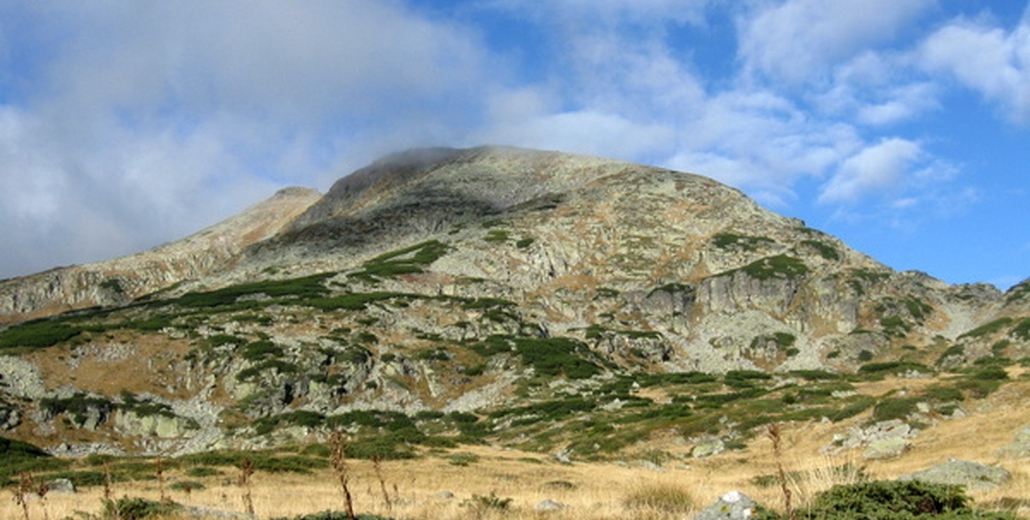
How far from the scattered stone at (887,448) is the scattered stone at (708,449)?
44.0 ft

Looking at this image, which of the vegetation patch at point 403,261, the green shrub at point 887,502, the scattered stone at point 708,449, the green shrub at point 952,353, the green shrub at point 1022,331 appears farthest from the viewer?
the vegetation patch at point 403,261

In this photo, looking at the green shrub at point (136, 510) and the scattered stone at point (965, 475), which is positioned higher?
the green shrub at point (136, 510)

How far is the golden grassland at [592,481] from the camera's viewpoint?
13.8 m

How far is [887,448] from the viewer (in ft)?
106

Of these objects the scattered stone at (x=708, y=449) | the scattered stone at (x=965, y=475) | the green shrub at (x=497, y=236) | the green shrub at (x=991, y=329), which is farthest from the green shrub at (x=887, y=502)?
the green shrub at (x=497, y=236)

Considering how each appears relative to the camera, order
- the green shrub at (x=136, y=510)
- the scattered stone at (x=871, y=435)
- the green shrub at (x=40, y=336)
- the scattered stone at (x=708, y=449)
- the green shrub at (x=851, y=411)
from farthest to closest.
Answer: the green shrub at (x=40, y=336) < the green shrub at (x=851, y=411) < the scattered stone at (x=708, y=449) < the scattered stone at (x=871, y=435) < the green shrub at (x=136, y=510)

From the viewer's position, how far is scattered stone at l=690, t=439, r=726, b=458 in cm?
4591

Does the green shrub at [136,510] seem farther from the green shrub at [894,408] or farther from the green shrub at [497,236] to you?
the green shrub at [497,236]

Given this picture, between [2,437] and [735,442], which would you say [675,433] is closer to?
[735,442]

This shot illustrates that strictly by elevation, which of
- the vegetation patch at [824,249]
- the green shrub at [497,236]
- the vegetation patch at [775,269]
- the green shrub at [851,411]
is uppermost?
the green shrub at [497,236]

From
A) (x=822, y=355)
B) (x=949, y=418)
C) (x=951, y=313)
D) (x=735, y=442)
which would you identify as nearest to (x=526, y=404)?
(x=735, y=442)

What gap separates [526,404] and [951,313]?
3874 inches

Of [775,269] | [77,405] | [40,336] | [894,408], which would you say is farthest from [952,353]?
[40,336]

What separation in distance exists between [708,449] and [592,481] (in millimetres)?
20567
